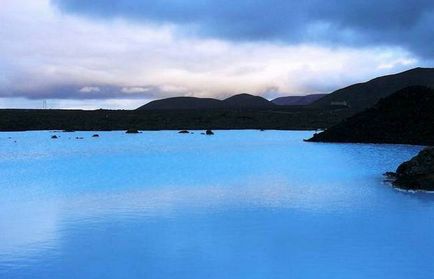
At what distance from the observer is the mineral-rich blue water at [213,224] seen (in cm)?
865

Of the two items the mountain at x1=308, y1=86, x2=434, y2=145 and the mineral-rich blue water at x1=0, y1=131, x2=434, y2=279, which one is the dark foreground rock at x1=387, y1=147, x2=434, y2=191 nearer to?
the mineral-rich blue water at x1=0, y1=131, x2=434, y2=279

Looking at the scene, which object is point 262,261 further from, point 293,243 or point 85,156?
point 85,156

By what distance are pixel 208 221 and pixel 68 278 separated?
457 cm

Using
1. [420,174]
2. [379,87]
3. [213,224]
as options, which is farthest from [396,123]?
[379,87]

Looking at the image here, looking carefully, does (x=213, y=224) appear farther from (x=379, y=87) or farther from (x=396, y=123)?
(x=379, y=87)

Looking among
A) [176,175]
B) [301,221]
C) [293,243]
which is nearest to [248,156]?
[176,175]

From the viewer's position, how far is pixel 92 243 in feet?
33.4

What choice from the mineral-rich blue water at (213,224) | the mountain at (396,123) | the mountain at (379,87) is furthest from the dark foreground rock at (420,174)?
the mountain at (379,87)

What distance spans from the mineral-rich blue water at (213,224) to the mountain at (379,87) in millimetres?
127125

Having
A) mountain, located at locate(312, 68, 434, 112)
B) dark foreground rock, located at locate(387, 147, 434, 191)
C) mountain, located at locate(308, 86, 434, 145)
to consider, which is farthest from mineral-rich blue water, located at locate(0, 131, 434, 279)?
mountain, located at locate(312, 68, 434, 112)

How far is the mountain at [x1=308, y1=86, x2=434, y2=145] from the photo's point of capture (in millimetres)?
36469

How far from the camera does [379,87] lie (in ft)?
493

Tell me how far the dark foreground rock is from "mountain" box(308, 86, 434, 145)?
1957 cm

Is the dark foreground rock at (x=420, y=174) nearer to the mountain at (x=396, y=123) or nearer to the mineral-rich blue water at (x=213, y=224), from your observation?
the mineral-rich blue water at (x=213, y=224)
